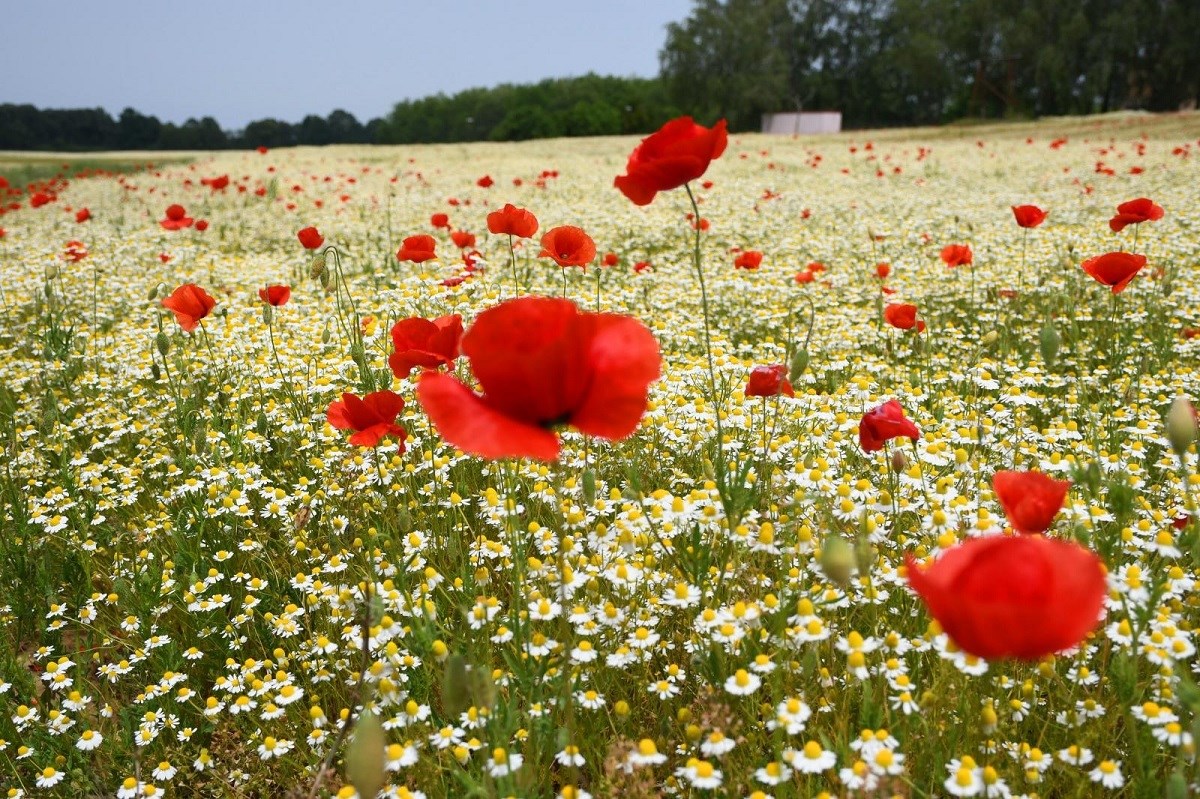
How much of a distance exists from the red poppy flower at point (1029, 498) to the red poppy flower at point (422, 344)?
1.41m

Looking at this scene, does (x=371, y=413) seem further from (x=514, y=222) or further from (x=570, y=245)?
(x=514, y=222)

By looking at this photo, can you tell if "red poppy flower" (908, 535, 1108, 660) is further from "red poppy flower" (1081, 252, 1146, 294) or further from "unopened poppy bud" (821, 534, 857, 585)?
"red poppy flower" (1081, 252, 1146, 294)

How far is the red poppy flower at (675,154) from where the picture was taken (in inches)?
77.1

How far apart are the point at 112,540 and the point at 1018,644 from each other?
3218mm

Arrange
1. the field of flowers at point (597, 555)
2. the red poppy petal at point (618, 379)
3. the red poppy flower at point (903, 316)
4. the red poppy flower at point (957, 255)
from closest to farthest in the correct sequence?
the red poppy petal at point (618, 379) → the field of flowers at point (597, 555) → the red poppy flower at point (903, 316) → the red poppy flower at point (957, 255)

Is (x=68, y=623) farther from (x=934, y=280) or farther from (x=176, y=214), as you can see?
(x=934, y=280)

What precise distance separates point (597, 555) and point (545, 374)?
1254 millimetres

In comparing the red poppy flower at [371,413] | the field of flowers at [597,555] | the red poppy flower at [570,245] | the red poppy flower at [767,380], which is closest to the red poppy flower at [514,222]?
the field of flowers at [597,555]

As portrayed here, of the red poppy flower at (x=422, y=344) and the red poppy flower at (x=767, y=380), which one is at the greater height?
the red poppy flower at (x=422, y=344)

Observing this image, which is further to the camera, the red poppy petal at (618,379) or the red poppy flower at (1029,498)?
the red poppy flower at (1029,498)

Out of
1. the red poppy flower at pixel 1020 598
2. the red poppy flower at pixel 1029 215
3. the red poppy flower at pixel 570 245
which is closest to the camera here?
the red poppy flower at pixel 1020 598

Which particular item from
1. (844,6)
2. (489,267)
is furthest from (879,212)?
(844,6)

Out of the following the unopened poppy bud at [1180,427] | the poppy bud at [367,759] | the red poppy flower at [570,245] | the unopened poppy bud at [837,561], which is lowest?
the poppy bud at [367,759]

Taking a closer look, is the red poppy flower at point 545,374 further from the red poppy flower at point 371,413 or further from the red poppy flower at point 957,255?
the red poppy flower at point 957,255
